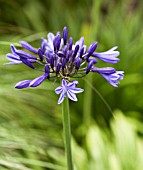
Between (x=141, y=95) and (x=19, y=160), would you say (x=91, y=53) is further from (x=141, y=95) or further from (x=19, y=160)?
(x=141, y=95)

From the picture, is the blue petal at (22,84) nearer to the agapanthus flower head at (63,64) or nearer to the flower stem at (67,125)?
the agapanthus flower head at (63,64)

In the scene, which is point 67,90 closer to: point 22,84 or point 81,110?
point 22,84

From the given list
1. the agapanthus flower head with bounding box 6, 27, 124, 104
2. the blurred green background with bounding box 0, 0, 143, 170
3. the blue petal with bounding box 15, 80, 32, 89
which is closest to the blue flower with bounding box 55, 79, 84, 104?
the agapanthus flower head with bounding box 6, 27, 124, 104

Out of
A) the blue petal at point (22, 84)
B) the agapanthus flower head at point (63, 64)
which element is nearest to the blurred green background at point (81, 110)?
the agapanthus flower head at point (63, 64)

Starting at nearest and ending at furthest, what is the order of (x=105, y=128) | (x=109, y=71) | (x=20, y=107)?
(x=109, y=71) → (x=20, y=107) → (x=105, y=128)

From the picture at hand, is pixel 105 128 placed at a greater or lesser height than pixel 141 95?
lesser

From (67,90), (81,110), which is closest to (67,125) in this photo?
(67,90)

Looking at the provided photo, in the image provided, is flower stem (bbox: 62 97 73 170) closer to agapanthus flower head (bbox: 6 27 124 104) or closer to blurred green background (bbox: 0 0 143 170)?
agapanthus flower head (bbox: 6 27 124 104)

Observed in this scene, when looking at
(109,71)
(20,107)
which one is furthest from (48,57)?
(20,107)
